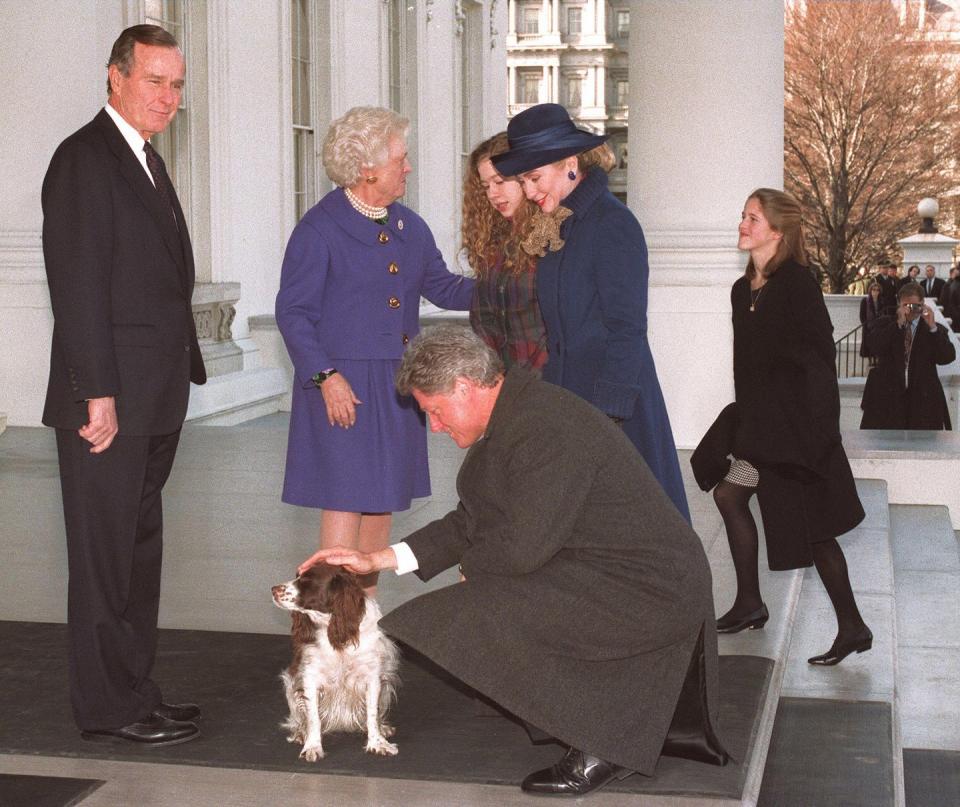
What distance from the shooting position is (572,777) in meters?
4.02

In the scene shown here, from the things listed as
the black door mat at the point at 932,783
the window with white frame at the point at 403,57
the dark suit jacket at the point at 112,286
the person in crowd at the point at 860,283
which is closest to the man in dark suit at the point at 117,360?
the dark suit jacket at the point at 112,286

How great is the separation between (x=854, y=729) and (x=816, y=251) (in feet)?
121

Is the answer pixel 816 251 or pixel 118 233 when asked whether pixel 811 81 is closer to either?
pixel 816 251

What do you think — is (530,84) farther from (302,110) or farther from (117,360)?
(117,360)

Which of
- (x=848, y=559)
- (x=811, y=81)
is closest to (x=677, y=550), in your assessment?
(x=848, y=559)

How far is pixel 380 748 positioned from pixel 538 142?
184cm

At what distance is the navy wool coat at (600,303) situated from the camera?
4.59 m

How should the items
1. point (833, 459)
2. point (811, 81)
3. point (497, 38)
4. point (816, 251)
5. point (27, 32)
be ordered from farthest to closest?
1. point (816, 251)
2. point (811, 81)
3. point (497, 38)
4. point (27, 32)
5. point (833, 459)

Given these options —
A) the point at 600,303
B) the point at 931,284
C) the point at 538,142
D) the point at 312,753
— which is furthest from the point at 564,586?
the point at 931,284

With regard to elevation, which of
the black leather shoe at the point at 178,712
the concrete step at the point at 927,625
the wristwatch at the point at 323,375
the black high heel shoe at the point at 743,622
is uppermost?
the wristwatch at the point at 323,375

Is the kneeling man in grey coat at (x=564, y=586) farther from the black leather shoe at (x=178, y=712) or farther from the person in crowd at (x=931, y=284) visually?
the person in crowd at (x=931, y=284)

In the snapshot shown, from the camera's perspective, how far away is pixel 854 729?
16.4 ft

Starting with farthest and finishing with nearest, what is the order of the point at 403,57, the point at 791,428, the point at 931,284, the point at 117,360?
the point at 931,284 < the point at 403,57 < the point at 791,428 < the point at 117,360

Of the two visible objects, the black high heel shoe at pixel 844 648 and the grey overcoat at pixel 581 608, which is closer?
the grey overcoat at pixel 581 608
